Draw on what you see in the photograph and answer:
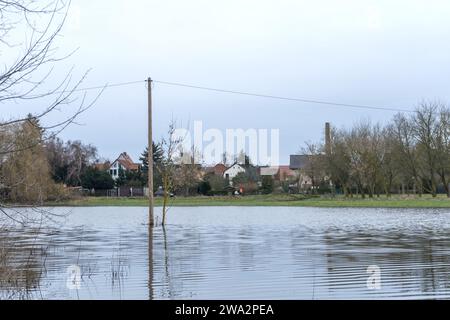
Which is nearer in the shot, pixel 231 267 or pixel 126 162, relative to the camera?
pixel 231 267

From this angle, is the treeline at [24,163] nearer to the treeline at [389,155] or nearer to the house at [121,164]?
the treeline at [389,155]

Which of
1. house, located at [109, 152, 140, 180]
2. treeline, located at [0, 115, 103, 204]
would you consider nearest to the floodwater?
treeline, located at [0, 115, 103, 204]

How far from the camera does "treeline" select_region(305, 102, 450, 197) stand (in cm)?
6881

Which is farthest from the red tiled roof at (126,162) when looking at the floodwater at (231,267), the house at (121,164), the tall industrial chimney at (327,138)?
the floodwater at (231,267)

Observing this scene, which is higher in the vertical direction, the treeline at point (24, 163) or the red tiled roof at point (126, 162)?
the red tiled roof at point (126, 162)

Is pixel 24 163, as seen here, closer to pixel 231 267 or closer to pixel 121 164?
pixel 231 267

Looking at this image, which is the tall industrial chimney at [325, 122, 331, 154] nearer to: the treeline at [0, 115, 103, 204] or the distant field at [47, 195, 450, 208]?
the distant field at [47, 195, 450, 208]

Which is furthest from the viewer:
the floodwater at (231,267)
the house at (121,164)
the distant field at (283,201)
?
the house at (121,164)

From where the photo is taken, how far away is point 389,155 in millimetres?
73562

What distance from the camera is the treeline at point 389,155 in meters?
68.8

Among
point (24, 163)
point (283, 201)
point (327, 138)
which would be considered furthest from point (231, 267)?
point (327, 138)

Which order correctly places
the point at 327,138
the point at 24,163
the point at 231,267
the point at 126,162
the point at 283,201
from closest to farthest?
1. the point at 24,163
2. the point at 231,267
3. the point at 283,201
4. the point at 327,138
5. the point at 126,162
